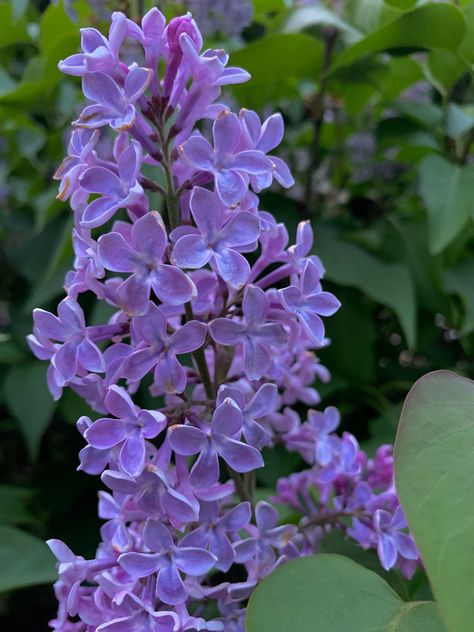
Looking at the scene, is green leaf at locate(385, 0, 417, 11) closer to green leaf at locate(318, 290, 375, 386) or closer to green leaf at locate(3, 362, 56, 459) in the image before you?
green leaf at locate(318, 290, 375, 386)

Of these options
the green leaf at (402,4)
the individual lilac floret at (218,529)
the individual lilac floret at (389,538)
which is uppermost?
the green leaf at (402,4)

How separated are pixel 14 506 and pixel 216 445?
61 cm

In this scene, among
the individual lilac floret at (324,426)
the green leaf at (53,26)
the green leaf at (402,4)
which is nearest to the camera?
the individual lilac floret at (324,426)

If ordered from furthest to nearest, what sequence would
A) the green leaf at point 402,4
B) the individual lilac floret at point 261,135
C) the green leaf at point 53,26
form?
the green leaf at point 53,26
the green leaf at point 402,4
the individual lilac floret at point 261,135

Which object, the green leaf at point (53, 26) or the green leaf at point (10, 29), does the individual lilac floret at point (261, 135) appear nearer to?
the green leaf at point (53, 26)

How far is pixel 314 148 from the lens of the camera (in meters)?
1.17

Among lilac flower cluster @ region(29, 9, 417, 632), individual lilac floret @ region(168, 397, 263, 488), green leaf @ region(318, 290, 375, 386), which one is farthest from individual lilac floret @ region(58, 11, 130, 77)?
green leaf @ region(318, 290, 375, 386)

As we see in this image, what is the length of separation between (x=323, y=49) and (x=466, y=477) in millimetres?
739

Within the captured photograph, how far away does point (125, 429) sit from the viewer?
1.57 feet

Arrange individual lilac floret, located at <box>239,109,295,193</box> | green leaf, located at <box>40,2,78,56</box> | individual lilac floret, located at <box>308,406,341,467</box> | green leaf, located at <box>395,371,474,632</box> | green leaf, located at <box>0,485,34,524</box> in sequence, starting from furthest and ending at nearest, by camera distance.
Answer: green leaf, located at <box>40,2,78,56</box>, green leaf, located at <box>0,485,34,524</box>, individual lilac floret, located at <box>308,406,341,467</box>, individual lilac floret, located at <box>239,109,295,193</box>, green leaf, located at <box>395,371,474,632</box>

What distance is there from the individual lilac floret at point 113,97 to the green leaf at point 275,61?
532 millimetres

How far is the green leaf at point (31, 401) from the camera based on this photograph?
3.20 feet

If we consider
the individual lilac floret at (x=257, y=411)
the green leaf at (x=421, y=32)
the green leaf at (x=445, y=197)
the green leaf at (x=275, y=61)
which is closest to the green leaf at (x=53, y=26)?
the green leaf at (x=275, y=61)

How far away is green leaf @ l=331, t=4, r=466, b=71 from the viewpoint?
34.1 inches
